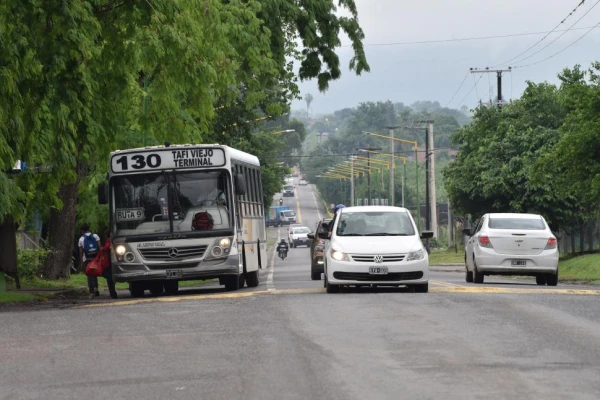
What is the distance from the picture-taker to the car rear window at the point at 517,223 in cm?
2992

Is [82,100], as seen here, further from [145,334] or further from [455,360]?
[455,360]

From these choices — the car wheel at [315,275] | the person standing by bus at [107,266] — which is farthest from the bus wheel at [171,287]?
the car wheel at [315,275]

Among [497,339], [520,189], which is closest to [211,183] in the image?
[497,339]

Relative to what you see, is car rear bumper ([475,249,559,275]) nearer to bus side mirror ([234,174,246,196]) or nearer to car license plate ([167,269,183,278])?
bus side mirror ([234,174,246,196])

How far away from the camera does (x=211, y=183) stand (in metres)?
26.5

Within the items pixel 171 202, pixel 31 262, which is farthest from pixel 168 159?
pixel 31 262

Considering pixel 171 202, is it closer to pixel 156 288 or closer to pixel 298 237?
pixel 156 288

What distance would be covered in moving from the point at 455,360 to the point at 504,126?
4706 cm

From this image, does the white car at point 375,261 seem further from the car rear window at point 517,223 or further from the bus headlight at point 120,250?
the car rear window at point 517,223

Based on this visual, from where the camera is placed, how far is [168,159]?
26.5m

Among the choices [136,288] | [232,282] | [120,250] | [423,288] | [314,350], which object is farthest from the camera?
[136,288]

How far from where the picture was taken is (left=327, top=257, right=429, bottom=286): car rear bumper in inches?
910

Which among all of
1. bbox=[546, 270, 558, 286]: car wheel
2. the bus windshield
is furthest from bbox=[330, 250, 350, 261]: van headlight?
bbox=[546, 270, 558, 286]: car wheel

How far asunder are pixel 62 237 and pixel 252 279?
8391 mm
